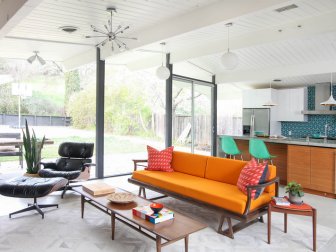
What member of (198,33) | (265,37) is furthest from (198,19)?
(265,37)

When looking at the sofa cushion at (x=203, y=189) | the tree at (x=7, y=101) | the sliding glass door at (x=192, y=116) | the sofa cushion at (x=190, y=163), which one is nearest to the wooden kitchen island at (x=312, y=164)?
the sofa cushion at (x=203, y=189)

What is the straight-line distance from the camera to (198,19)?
420cm

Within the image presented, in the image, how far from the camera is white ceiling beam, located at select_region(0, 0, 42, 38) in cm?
318

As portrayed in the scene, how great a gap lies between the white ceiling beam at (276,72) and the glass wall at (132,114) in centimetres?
210

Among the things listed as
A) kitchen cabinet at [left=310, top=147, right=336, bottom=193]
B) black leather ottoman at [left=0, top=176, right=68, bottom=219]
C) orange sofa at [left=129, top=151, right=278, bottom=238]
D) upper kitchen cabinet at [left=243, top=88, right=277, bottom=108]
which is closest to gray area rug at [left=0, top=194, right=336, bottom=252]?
orange sofa at [left=129, top=151, right=278, bottom=238]

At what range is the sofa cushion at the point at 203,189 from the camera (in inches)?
123

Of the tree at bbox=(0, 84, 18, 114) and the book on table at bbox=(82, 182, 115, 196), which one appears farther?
the tree at bbox=(0, 84, 18, 114)

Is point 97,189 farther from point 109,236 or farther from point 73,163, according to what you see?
point 73,163

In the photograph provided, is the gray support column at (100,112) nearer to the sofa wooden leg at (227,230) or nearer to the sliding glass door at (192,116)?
the sliding glass door at (192,116)

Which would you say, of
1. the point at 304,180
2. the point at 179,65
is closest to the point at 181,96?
the point at 179,65

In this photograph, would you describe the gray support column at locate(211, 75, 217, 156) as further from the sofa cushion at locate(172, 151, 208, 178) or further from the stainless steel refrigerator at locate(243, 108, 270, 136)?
the sofa cushion at locate(172, 151, 208, 178)

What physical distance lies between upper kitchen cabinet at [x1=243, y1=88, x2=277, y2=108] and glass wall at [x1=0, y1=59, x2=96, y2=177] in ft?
15.4

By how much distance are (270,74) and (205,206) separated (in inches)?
199

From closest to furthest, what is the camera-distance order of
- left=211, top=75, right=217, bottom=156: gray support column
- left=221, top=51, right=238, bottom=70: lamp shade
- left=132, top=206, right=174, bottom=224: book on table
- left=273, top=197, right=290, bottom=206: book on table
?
left=132, top=206, right=174, bottom=224: book on table
left=273, top=197, right=290, bottom=206: book on table
left=221, top=51, right=238, bottom=70: lamp shade
left=211, top=75, right=217, bottom=156: gray support column
